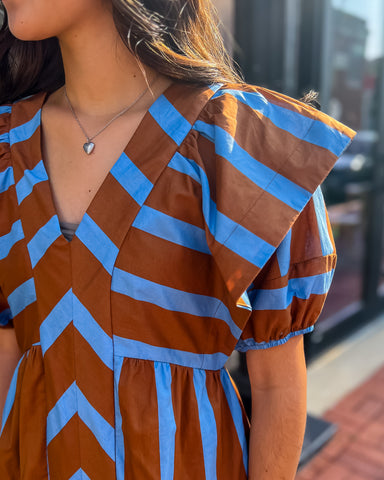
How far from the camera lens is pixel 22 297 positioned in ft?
2.96

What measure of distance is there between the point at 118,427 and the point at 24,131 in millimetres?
587

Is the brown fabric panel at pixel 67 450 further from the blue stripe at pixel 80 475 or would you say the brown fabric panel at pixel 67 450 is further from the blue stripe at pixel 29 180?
the blue stripe at pixel 29 180

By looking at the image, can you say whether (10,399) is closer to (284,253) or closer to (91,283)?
(91,283)

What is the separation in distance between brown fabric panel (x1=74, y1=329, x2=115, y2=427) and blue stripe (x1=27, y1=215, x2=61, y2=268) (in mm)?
145

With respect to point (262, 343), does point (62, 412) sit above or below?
below

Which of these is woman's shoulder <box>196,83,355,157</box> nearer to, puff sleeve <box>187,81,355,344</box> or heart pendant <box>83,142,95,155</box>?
puff sleeve <box>187,81,355,344</box>

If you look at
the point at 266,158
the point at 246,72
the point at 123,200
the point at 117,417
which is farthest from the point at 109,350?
the point at 246,72

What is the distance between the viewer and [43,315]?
860 mm

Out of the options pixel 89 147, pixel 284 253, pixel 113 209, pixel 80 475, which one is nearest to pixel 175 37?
pixel 89 147

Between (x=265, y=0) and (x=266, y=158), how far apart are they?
1931 mm

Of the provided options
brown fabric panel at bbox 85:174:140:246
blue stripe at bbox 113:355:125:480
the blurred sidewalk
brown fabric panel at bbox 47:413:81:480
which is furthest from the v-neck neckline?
the blurred sidewalk

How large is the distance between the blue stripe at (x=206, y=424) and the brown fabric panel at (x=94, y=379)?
0.15 m

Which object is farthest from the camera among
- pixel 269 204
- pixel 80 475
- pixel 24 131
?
pixel 24 131

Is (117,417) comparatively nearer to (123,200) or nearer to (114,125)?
(123,200)
